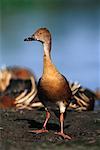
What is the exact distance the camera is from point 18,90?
39.5 feet

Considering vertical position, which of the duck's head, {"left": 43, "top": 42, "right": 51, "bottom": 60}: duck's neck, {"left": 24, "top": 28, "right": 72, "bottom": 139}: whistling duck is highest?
the duck's head

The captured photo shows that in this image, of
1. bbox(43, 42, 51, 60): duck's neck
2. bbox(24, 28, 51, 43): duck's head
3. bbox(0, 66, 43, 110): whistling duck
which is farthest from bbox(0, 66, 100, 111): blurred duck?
bbox(24, 28, 51, 43): duck's head

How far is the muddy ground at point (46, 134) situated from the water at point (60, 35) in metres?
5.77

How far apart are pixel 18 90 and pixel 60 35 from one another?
50.0 feet

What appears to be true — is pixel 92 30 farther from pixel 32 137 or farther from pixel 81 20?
pixel 32 137

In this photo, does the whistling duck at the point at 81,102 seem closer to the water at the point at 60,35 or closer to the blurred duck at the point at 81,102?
the blurred duck at the point at 81,102

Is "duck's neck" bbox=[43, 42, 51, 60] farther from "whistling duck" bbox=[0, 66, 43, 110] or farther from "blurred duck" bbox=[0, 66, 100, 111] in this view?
"whistling duck" bbox=[0, 66, 43, 110]

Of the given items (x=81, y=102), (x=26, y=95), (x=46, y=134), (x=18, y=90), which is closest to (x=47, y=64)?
(x=46, y=134)

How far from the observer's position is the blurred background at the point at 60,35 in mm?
17953

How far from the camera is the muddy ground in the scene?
6.57 meters

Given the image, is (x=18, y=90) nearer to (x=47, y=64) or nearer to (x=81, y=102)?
(x=81, y=102)

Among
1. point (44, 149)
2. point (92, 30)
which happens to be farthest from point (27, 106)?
point (92, 30)

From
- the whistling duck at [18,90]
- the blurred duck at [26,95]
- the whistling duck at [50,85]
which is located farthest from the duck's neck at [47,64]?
the whistling duck at [18,90]

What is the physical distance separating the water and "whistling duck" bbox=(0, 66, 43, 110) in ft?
4.32
